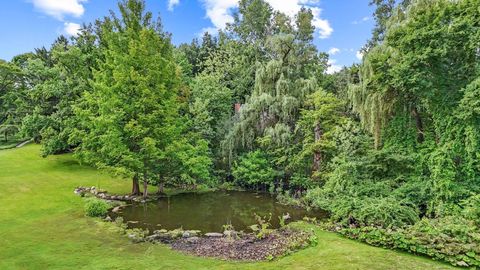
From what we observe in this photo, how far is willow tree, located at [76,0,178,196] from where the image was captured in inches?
619

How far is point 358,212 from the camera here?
11523mm

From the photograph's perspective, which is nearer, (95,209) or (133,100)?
(95,209)

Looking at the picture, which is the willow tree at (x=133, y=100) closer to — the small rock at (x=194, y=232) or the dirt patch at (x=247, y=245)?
the small rock at (x=194, y=232)

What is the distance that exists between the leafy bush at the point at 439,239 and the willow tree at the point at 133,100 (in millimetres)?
10793

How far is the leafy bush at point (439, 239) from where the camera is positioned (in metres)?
7.96

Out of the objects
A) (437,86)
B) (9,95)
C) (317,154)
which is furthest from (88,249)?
(9,95)

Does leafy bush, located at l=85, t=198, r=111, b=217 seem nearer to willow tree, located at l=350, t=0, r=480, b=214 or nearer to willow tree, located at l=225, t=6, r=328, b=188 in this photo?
willow tree, located at l=225, t=6, r=328, b=188

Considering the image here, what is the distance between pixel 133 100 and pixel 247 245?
9.81m

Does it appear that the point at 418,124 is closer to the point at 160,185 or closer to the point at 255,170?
the point at 255,170

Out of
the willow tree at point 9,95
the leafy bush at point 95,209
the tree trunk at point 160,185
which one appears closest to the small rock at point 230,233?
the leafy bush at point 95,209

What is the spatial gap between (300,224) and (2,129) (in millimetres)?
30508

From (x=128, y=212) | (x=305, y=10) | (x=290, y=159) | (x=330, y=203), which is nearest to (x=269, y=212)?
(x=330, y=203)

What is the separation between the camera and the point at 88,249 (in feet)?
32.0

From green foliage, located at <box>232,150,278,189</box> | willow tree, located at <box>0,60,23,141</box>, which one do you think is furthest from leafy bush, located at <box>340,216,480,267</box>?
willow tree, located at <box>0,60,23,141</box>
